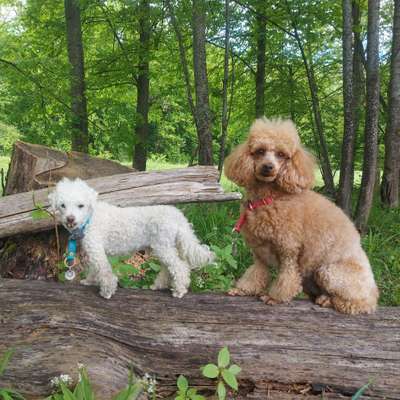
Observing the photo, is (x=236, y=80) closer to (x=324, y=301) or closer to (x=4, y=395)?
(x=324, y=301)

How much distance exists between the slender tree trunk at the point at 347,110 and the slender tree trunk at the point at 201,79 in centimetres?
211

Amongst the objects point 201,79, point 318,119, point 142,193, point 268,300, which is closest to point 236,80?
point 318,119

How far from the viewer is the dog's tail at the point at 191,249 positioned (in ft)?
8.47

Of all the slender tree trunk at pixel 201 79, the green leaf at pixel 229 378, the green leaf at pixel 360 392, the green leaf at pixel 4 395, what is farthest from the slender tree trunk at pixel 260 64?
the green leaf at pixel 4 395

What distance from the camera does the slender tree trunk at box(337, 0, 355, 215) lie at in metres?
5.36

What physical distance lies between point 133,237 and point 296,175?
3.70 feet

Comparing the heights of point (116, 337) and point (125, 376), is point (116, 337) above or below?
above

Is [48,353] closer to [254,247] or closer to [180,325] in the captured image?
[180,325]

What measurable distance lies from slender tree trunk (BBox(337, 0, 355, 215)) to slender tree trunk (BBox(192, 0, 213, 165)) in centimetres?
211

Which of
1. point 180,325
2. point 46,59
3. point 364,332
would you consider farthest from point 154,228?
point 46,59

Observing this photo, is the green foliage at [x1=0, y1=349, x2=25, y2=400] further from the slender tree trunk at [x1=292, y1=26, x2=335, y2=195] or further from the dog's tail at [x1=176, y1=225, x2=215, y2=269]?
the slender tree trunk at [x1=292, y1=26, x2=335, y2=195]

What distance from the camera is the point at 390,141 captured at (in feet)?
22.5

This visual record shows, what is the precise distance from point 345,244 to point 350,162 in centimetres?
365

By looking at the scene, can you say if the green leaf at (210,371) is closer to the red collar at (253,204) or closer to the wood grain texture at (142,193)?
the red collar at (253,204)
